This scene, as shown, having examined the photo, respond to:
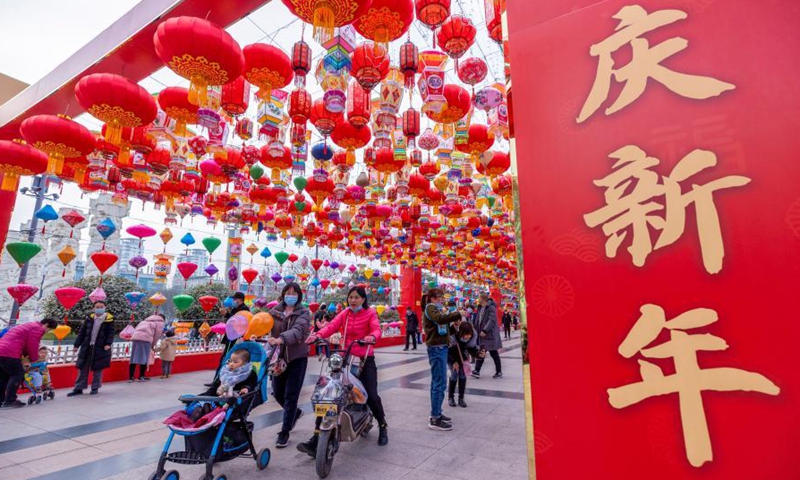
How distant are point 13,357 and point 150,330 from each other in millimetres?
2294

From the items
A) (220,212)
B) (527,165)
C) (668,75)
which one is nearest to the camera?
(668,75)

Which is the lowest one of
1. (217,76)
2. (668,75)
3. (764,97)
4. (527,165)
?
(527,165)

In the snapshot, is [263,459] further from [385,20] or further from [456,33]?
[456,33]

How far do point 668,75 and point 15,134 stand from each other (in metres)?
10.9

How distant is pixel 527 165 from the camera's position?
1901 mm

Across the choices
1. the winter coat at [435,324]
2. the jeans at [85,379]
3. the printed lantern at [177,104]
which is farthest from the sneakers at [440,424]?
the jeans at [85,379]

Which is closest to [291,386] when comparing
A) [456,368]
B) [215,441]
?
[215,441]

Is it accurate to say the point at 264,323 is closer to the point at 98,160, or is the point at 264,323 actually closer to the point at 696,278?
the point at 696,278

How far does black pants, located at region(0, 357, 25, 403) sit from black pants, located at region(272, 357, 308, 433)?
13.9 feet

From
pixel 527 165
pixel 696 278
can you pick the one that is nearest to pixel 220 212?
pixel 527 165

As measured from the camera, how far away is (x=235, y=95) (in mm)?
4590

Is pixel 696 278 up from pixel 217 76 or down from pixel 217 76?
down

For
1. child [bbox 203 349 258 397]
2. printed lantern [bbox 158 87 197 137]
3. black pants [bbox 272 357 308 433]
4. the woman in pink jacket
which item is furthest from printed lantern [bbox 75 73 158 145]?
black pants [bbox 272 357 308 433]

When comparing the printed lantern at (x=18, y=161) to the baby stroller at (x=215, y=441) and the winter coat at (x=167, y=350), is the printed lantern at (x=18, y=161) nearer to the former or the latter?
the winter coat at (x=167, y=350)
